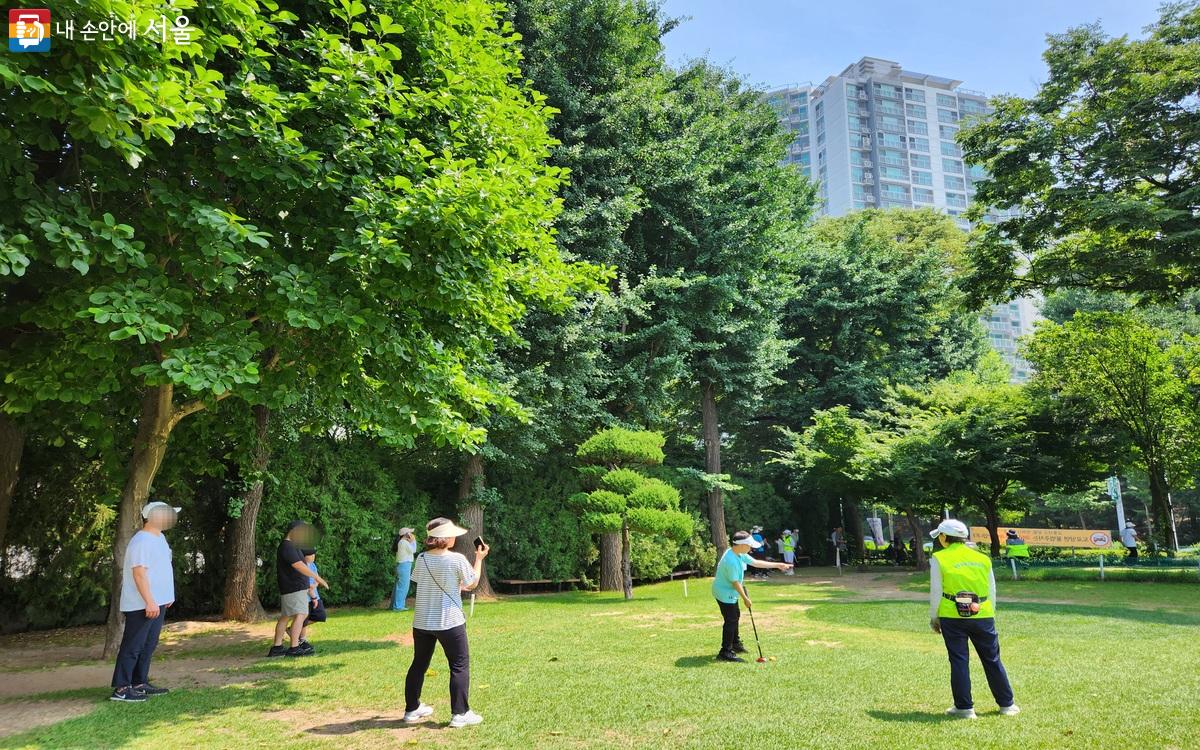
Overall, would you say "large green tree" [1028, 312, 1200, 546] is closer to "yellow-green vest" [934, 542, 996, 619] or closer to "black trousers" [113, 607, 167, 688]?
"yellow-green vest" [934, 542, 996, 619]

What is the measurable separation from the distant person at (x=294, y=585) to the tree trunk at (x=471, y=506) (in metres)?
6.89

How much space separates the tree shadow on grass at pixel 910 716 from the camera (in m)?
5.33

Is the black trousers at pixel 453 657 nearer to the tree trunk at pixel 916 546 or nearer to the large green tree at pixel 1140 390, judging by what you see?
the large green tree at pixel 1140 390

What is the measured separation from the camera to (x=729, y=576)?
814 centimetres

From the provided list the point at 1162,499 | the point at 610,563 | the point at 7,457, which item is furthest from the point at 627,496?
the point at 1162,499

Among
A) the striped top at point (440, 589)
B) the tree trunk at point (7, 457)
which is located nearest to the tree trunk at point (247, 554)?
the tree trunk at point (7, 457)

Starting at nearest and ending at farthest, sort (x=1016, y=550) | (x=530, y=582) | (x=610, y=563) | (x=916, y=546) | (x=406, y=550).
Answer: (x=406, y=550), (x=530, y=582), (x=610, y=563), (x=1016, y=550), (x=916, y=546)

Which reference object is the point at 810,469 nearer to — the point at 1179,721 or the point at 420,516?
the point at 420,516

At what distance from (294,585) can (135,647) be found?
2280 mm

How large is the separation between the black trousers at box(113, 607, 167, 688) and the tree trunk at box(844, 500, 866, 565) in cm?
2612

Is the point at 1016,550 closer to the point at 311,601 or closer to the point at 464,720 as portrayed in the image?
the point at 311,601

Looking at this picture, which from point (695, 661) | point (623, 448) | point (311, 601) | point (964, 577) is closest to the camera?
point (964, 577)

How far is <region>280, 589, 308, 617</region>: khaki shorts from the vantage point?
871cm

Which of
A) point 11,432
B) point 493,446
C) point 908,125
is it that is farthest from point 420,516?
point 908,125
